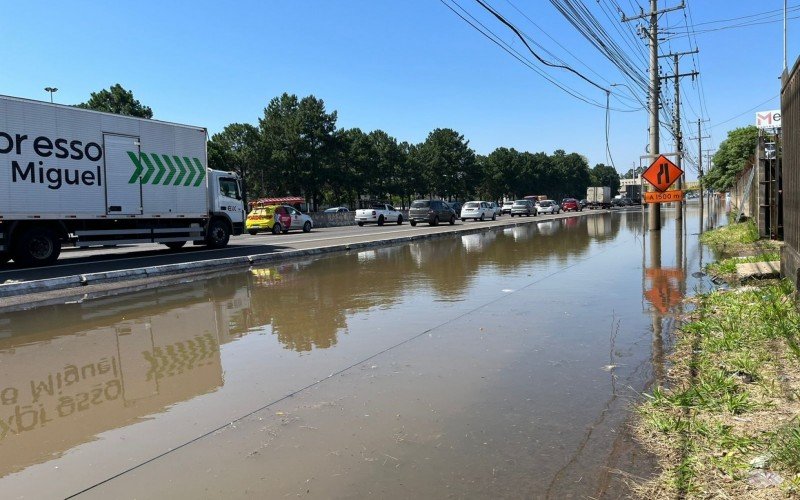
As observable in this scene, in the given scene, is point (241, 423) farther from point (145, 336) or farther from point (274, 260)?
point (274, 260)

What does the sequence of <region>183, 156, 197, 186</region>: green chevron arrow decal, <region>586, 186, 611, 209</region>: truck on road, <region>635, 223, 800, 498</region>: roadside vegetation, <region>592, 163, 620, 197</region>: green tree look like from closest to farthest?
1. <region>635, 223, 800, 498</region>: roadside vegetation
2. <region>183, 156, 197, 186</region>: green chevron arrow decal
3. <region>586, 186, 611, 209</region>: truck on road
4. <region>592, 163, 620, 197</region>: green tree

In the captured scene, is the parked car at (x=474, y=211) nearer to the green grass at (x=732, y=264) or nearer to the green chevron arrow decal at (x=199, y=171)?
the green chevron arrow decal at (x=199, y=171)

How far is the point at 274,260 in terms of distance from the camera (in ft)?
56.7

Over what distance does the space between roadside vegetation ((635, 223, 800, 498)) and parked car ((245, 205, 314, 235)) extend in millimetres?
28897

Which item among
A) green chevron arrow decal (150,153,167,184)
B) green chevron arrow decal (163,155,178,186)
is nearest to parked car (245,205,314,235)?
green chevron arrow decal (163,155,178,186)

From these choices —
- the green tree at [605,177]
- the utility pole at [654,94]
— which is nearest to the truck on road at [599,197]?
the utility pole at [654,94]

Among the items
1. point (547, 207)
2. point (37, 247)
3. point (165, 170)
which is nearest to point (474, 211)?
point (547, 207)

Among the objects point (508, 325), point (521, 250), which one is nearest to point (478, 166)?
point (521, 250)

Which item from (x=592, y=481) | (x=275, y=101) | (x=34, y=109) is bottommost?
(x=592, y=481)

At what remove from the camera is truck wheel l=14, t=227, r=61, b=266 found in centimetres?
1522

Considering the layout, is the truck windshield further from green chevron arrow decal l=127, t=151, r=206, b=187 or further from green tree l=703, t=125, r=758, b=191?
green tree l=703, t=125, r=758, b=191

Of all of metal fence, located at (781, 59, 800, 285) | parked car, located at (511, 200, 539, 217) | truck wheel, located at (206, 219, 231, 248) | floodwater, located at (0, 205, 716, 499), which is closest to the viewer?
floodwater, located at (0, 205, 716, 499)

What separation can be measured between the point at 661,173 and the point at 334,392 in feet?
47.2

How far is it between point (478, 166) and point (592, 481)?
85045mm
